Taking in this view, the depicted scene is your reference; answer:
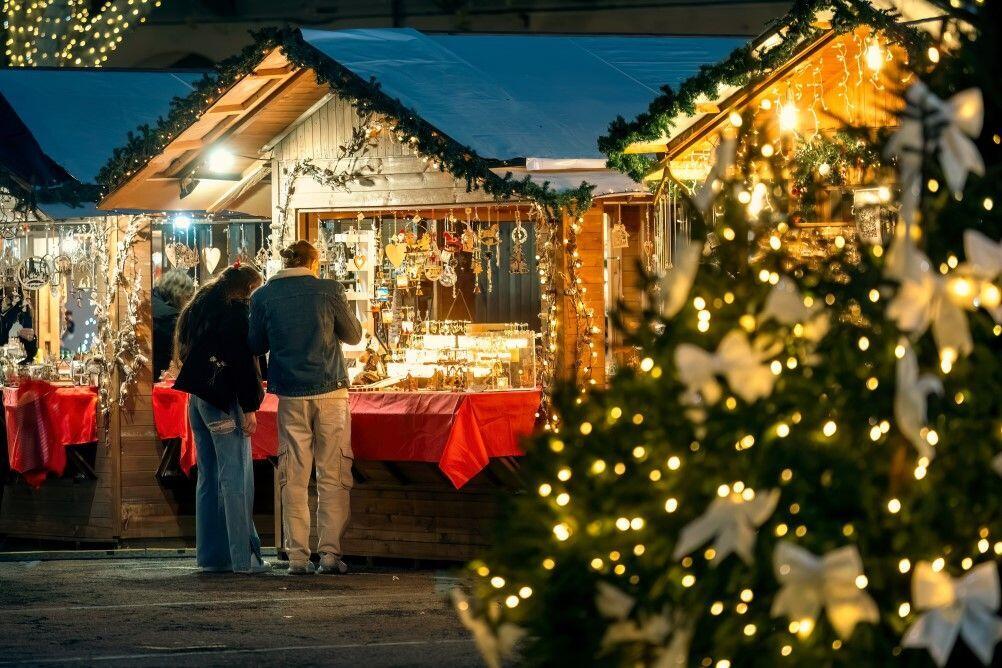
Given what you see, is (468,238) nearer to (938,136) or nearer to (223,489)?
(223,489)

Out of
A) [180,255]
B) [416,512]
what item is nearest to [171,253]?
[180,255]

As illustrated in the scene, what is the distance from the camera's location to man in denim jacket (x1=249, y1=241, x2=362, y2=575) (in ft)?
30.2

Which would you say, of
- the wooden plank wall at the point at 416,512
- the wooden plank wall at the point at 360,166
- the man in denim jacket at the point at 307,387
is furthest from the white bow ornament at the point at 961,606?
the wooden plank wall at the point at 360,166

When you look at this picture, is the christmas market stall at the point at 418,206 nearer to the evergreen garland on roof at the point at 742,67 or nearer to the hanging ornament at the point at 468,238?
the hanging ornament at the point at 468,238

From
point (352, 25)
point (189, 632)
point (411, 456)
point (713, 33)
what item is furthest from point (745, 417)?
point (352, 25)

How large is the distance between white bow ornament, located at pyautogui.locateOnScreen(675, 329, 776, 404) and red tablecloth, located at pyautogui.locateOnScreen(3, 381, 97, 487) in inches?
325

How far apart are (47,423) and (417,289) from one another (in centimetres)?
266

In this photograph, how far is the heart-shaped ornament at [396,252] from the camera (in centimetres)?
1037

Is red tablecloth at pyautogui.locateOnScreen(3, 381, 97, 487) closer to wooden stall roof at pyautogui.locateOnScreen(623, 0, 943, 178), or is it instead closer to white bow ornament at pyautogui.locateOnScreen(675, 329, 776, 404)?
wooden stall roof at pyautogui.locateOnScreen(623, 0, 943, 178)

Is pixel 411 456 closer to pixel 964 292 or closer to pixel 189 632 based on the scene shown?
pixel 189 632

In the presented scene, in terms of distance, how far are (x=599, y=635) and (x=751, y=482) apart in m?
0.52

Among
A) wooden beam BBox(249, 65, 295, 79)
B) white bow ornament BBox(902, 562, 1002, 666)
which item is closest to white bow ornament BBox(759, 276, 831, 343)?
white bow ornament BBox(902, 562, 1002, 666)

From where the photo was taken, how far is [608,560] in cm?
367

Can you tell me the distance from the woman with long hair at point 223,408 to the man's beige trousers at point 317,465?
0.76 feet
